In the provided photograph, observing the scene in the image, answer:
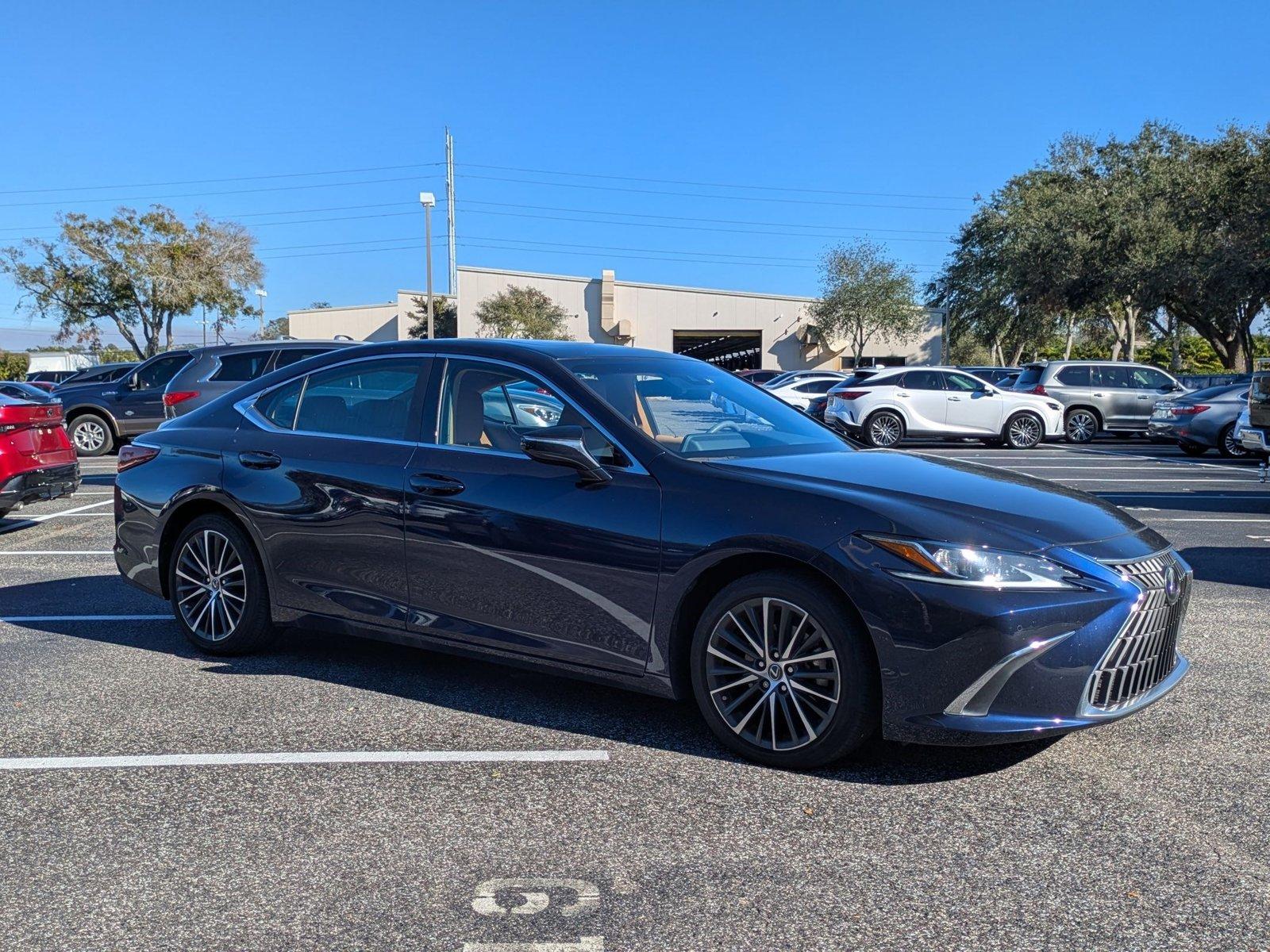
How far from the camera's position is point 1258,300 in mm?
34812

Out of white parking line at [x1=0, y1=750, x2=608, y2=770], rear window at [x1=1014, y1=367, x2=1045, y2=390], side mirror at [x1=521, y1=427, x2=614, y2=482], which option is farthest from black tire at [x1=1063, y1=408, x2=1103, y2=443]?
white parking line at [x1=0, y1=750, x2=608, y2=770]

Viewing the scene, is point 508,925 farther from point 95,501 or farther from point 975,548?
point 95,501

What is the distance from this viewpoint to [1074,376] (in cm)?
2417

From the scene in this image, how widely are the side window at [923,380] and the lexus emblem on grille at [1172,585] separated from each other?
1855 centimetres

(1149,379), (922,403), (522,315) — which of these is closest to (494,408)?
(922,403)

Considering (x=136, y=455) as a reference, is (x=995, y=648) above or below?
below

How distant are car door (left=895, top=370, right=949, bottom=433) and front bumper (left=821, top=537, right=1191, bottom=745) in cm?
1867

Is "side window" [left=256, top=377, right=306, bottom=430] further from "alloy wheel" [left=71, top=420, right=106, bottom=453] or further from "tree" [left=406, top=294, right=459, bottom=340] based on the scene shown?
"tree" [left=406, top=294, right=459, bottom=340]

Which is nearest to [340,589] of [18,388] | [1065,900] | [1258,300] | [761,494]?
[761,494]

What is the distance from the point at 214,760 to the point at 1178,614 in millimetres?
3596

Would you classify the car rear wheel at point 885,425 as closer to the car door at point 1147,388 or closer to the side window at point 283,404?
the car door at point 1147,388

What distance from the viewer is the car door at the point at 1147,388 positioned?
24.2 metres

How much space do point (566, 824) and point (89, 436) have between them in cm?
1754

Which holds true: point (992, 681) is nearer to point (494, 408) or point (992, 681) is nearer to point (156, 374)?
point (494, 408)
